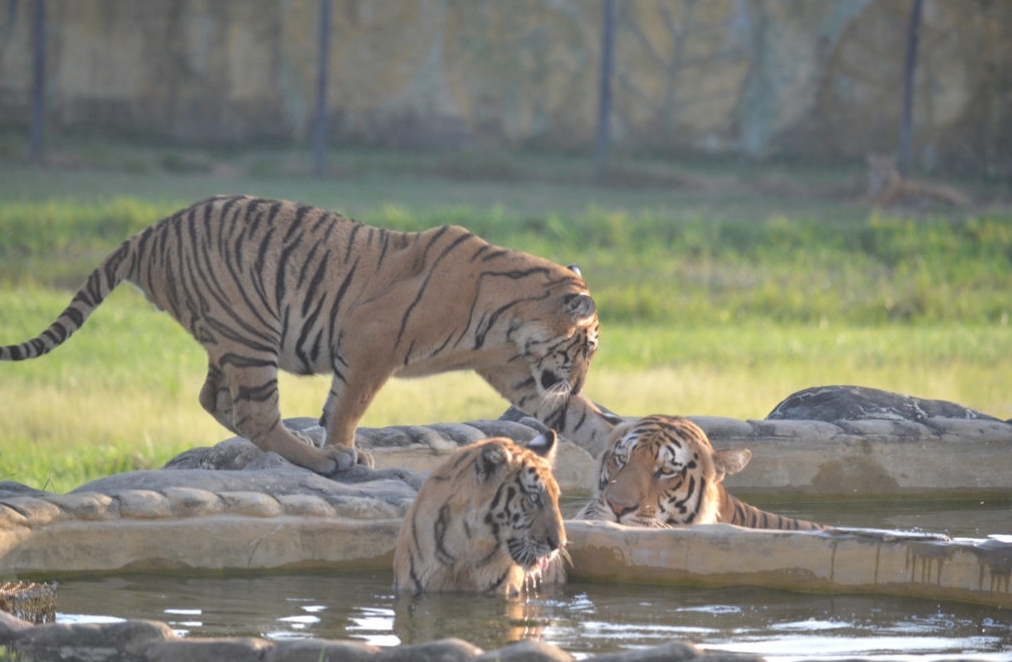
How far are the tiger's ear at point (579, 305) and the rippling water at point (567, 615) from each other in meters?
1.71

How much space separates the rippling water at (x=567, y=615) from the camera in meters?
4.51

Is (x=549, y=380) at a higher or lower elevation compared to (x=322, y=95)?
lower

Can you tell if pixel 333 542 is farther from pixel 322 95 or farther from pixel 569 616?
pixel 322 95

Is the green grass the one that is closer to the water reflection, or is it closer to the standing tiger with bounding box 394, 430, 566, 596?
the water reflection

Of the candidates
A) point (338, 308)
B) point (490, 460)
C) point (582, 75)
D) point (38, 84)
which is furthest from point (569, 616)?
point (582, 75)

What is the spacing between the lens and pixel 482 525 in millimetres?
4953

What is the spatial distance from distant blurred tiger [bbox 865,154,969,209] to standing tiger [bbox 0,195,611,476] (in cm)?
1551

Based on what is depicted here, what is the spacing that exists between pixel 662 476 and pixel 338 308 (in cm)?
173

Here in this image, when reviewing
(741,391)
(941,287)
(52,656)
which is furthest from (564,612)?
(941,287)

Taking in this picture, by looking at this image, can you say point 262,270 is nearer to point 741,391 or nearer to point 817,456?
point 817,456

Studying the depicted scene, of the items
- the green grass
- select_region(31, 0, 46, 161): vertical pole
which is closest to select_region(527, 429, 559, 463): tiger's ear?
the green grass

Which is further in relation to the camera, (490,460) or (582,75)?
(582,75)

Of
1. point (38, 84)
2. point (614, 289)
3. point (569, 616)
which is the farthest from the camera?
point (38, 84)

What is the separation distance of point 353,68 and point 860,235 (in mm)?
9605
